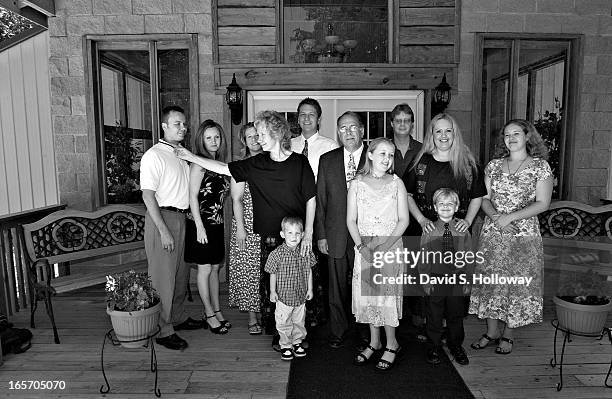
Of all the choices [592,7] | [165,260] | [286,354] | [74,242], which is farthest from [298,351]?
[592,7]

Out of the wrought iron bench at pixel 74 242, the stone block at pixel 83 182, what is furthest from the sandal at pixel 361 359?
the stone block at pixel 83 182

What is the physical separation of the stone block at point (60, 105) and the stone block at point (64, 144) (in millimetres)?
231

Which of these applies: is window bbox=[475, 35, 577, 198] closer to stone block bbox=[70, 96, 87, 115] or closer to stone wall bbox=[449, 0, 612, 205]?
stone wall bbox=[449, 0, 612, 205]

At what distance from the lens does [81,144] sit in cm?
463

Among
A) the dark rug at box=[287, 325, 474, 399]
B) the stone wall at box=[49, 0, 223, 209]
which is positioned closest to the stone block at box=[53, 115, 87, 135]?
the stone wall at box=[49, 0, 223, 209]

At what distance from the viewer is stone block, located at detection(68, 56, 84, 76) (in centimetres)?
455

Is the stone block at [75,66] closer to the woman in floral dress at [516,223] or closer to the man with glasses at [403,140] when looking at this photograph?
the man with glasses at [403,140]

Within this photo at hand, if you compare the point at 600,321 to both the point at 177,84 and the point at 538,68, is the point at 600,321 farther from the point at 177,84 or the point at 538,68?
the point at 177,84

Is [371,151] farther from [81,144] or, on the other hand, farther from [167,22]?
[81,144]

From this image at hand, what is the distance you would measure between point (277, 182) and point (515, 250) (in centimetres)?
155

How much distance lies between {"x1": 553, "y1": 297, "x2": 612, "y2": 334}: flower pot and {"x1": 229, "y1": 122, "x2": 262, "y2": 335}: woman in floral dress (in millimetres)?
1904

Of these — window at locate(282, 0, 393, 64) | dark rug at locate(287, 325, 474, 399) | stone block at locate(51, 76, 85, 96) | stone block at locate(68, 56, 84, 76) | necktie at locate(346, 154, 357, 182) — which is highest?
window at locate(282, 0, 393, 64)

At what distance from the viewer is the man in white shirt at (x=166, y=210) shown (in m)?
2.93

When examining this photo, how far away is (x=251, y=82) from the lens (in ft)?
14.8
